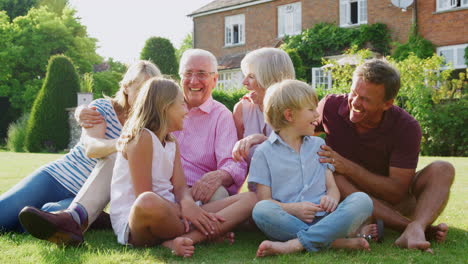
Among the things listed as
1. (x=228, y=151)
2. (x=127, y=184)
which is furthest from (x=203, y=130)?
(x=127, y=184)

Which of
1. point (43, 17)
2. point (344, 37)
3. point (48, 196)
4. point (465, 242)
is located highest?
point (43, 17)

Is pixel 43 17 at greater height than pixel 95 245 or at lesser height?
greater

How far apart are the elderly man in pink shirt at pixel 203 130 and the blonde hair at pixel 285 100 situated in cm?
53

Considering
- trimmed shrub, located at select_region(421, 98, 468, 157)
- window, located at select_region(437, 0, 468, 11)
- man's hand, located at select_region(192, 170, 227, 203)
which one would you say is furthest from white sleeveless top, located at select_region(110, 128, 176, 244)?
window, located at select_region(437, 0, 468, 11)

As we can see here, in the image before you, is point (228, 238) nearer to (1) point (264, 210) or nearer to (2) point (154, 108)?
(1) point (264, 210)

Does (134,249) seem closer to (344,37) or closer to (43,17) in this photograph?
(344,37)

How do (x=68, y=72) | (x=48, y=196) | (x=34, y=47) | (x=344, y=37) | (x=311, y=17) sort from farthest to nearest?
(x=34, y=47), (x=311, y=17), (x=344, y=37), (x=68, y=72), (x=48, y=196)

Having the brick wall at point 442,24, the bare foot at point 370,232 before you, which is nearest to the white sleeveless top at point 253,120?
the bare foot at point 370,232

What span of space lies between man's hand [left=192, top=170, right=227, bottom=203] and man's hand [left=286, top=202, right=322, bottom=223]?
0.62 m

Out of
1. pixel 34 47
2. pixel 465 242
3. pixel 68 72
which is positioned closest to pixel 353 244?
pixel 465 242

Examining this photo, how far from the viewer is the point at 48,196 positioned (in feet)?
12.2

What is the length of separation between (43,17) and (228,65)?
41.5 feet

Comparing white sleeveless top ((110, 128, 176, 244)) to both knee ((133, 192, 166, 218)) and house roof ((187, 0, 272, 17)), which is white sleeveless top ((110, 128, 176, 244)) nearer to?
knee ((133, 192, 166, 218))

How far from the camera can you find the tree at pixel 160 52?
81.8 ft
